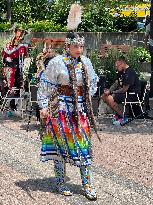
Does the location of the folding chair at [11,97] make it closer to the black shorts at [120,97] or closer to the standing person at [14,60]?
the standing person at [14,60]

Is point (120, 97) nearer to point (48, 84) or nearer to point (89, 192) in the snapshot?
point (48, 84)

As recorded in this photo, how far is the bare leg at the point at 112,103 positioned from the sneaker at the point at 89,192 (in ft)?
16.6

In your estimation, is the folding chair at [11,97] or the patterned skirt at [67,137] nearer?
the patterned skirt at [67,137]

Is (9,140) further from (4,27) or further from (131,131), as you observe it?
(4,27)

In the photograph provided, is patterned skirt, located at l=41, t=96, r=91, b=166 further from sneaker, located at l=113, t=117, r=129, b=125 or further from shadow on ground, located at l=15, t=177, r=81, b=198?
sneaker, located at l=113, t=117, r=129, b=125

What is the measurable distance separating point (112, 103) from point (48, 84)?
202 inches

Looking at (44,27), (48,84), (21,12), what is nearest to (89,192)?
(48,84)

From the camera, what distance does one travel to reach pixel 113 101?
1169cm

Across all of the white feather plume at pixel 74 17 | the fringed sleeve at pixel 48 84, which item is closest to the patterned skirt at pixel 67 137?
the fringed sleeve at pixel 48 84

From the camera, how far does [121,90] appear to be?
38.0 feet

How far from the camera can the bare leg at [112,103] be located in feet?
38.3

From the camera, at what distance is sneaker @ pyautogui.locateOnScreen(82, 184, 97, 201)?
654 cm

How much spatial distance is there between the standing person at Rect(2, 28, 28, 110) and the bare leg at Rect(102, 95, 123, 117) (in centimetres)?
188

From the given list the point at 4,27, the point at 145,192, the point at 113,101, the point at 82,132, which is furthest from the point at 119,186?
the point at 4,27
